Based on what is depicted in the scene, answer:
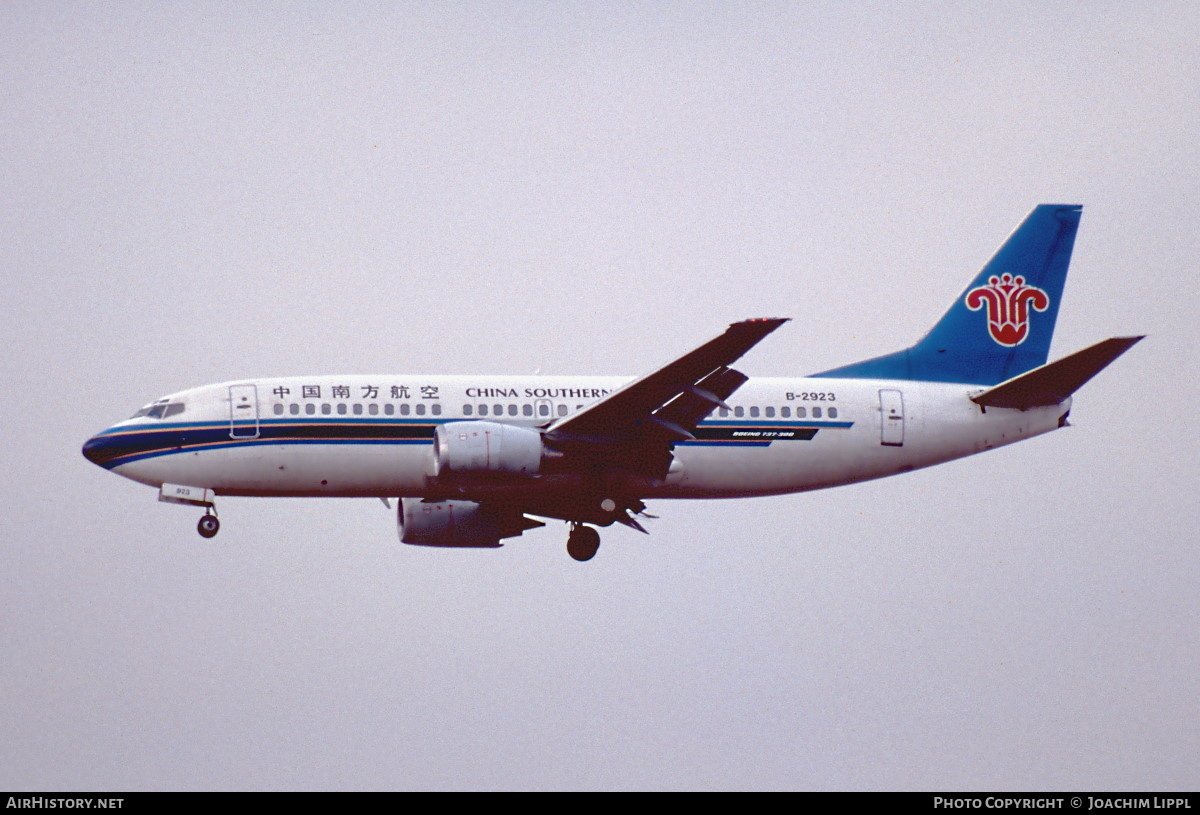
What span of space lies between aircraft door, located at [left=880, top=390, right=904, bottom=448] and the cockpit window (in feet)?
59.1

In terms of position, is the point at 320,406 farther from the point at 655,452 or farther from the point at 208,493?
the point at 655,452

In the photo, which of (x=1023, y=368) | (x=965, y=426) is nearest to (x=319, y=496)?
(x=965, y=426)

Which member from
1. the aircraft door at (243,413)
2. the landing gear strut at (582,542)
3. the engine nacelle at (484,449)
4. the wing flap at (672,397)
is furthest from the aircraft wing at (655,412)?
the aircraft door at (243,413)

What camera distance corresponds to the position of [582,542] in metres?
43.1

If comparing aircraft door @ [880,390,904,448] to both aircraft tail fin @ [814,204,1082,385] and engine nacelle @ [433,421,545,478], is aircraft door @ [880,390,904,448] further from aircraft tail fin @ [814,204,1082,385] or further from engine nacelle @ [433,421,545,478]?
engine nacelle @ [433,421,545,478]

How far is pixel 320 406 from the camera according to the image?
39.2 meters

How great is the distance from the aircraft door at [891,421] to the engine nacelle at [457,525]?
9708 millimetres

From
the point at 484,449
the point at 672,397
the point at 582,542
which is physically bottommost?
the point at 582,542

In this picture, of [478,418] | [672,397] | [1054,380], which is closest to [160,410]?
[478,418]

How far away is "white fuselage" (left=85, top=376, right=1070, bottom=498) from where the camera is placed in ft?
128

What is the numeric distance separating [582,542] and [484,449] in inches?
255

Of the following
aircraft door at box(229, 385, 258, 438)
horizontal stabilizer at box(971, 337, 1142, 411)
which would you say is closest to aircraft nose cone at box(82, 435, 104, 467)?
aircraft door at box(229, 385, 258, 438)

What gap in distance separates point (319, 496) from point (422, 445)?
113 inches

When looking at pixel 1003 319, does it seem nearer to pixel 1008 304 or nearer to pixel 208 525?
pixel 1008 304
